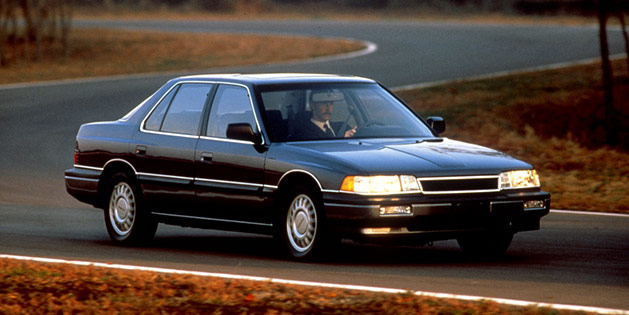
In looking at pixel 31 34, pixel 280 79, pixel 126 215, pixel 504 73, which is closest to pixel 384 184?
pixel 280 79

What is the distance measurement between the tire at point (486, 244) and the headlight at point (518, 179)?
0.43 m

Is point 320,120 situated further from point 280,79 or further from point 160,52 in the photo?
point 160,52

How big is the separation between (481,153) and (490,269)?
3.49 feet

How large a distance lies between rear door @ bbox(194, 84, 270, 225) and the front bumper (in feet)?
2.97

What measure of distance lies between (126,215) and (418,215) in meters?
3.23

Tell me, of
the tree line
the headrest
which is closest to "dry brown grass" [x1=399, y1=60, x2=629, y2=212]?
the headrest

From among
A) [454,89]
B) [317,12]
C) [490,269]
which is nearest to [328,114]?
[490,269]

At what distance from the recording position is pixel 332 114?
1077 cm

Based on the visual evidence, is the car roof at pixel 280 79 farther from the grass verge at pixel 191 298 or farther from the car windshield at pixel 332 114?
the grass verge at pixel 191 298

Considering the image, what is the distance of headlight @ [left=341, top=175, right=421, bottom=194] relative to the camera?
9.52 m

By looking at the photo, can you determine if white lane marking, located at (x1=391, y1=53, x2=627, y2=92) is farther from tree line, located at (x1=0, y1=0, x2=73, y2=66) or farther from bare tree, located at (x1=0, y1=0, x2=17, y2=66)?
tree line, located at (x1=0, y1=0, x2=73, y2=66)

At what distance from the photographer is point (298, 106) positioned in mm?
10758

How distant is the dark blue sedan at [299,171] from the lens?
9.56 meters

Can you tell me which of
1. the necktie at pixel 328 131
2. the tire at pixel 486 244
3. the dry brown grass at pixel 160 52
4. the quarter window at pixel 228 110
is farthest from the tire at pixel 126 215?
the dry brown grass at pixel 160 52
